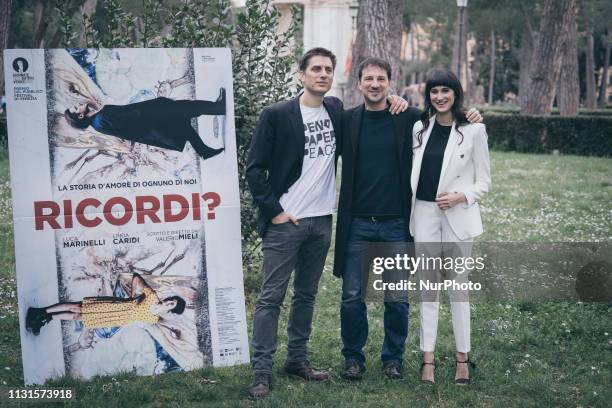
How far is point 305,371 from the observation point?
4949 millimetres

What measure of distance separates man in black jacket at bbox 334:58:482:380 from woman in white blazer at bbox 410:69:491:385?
91 mm

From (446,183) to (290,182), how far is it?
1010 millimetres

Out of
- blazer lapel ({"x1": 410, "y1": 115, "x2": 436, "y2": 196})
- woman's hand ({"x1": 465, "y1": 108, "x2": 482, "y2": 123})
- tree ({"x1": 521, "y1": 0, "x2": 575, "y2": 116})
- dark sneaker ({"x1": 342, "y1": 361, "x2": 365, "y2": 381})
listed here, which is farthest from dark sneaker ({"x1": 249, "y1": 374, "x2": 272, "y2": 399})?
tree ({"x1": 521, "y1": 0, "x2": 575, "y2": 116})

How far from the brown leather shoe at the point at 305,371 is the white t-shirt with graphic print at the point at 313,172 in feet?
3.53

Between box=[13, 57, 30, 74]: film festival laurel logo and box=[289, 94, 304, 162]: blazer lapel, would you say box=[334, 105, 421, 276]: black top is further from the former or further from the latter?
box=[13, 57, 30, 74]: film festival laurel logo

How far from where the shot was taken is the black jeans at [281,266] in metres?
4.69

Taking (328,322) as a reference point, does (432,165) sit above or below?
above

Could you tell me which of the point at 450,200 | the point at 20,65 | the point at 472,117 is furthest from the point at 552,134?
the point at 20,65

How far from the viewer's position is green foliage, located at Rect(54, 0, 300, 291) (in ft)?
19.9

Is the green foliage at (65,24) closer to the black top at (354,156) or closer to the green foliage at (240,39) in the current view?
the green foliage at (240,39)

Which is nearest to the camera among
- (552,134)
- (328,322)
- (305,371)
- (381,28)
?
(305,371)

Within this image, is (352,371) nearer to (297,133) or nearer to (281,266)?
(281,266)

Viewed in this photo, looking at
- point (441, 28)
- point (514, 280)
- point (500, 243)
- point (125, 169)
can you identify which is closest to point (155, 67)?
point (125, 169)

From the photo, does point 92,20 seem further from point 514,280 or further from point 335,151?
point 514,280
